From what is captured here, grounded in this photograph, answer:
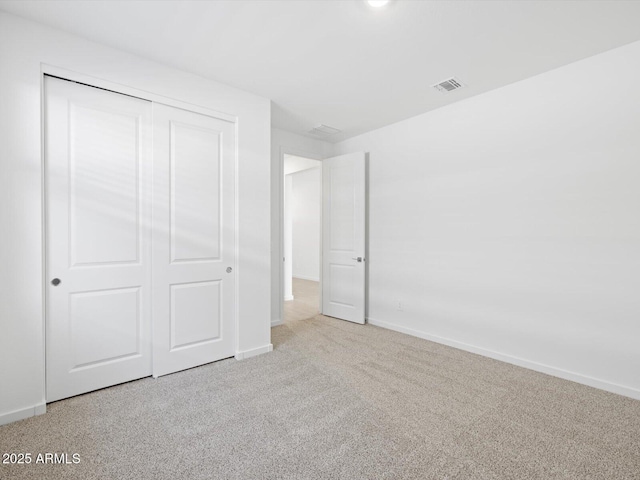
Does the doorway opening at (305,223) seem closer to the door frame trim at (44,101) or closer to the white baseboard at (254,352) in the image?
the white baseboard at (254,352)

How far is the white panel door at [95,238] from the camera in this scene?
7.22ft

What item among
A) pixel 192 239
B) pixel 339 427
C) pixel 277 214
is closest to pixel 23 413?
pixel 192 239

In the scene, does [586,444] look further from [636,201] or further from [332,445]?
[636,201]

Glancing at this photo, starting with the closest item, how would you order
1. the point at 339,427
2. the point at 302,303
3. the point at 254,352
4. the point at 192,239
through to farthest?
1. the point at 339,427
2. the point at 192,239
3. the point at 254,352
4. the point at 302,303

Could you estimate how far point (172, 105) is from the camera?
2682mm

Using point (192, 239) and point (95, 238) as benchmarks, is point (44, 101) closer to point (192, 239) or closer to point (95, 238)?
point (95, 238)

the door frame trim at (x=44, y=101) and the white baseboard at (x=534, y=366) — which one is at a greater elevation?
the door frame trim at (x=44, y=101)

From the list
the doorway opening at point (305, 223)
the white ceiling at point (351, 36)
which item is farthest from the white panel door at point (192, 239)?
the doorway opening at point (305, 223)

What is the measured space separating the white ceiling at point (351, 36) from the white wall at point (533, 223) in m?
0.37

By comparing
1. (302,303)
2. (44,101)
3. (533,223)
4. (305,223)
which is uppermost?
(44,101)

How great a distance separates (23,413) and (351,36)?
3.46 metres

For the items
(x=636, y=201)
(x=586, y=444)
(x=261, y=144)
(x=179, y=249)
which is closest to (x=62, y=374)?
(x=179, y=249)

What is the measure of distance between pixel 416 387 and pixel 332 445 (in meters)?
1.00

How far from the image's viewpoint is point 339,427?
1.96 m
